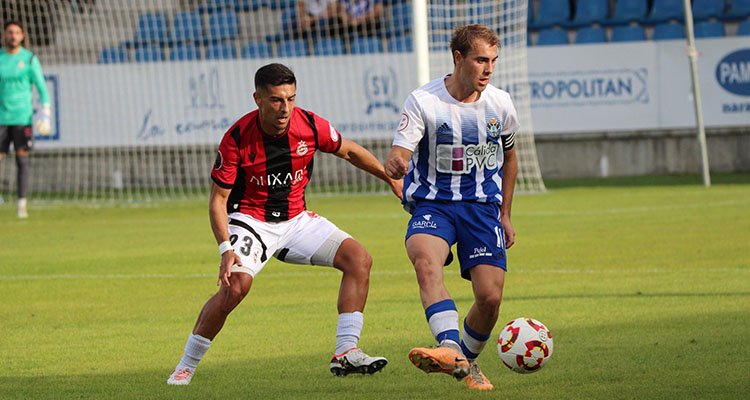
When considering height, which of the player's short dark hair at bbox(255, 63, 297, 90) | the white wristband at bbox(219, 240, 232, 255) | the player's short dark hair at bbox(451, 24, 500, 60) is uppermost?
the player's short dark hair at bbox(451, 24, 500, 60)

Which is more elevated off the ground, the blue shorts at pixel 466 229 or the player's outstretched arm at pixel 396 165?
the player's outstretched arm at pixel 396 165

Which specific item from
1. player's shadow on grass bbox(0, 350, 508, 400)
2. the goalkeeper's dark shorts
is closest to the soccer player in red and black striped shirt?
player's shadow on grass bbox(0, 350, 508, 400)

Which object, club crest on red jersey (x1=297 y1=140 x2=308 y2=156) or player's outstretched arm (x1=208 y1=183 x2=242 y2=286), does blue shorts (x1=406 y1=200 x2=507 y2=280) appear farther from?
player's outstretched arm (x1=208 y1=183 x2=242 y2=286)

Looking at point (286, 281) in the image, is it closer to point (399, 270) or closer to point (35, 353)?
point (399, 270)

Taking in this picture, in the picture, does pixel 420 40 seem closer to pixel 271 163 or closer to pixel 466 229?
pixel 271 163

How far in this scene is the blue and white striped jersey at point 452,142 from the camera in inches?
262

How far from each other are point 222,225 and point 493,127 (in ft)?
4.81

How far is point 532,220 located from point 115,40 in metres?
10.9

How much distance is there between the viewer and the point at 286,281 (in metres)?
11.6

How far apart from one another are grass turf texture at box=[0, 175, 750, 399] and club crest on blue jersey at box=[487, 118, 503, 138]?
1246 millimetres

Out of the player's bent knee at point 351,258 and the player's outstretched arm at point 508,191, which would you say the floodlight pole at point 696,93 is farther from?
the player's bent knee at point 351,258

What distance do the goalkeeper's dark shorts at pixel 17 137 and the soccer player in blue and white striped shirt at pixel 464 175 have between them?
1228 cm

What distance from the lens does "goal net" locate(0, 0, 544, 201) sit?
22.9m

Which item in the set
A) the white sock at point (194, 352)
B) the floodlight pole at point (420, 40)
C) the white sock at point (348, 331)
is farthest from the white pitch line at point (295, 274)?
the floodlight pole at point (420, 40)
